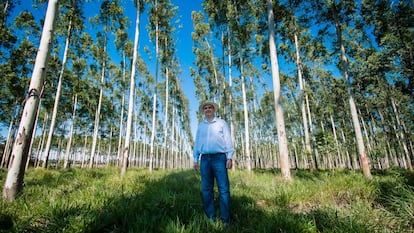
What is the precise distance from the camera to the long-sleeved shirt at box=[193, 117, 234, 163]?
120 inches

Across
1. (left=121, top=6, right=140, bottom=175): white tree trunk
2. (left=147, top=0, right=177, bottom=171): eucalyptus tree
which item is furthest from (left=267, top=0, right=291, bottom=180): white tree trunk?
(left=147, top=0, right=177, bottom=171): eucalyptus tree

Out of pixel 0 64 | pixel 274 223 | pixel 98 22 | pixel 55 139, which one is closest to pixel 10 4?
pixel 0 64

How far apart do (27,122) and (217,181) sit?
12.0 ft

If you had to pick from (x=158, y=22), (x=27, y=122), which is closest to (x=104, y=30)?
(x=158, y=22)

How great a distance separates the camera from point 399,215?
2428 mm

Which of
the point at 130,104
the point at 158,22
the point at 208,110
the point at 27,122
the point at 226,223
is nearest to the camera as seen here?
the point at 226,223

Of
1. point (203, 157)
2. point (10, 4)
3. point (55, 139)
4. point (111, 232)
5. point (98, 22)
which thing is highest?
point (98, 22)

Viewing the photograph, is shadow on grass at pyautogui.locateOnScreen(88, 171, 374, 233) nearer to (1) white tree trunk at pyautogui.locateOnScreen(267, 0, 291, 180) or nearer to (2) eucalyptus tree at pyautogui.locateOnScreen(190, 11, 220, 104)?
(1) white tree trunk at pyautogui.locateOnScreen(267, 0, 291, 180)

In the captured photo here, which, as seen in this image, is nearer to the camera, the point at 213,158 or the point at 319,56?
the point at 213,158

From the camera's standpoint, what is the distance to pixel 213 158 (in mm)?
3020

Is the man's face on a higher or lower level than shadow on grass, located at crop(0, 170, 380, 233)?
higher

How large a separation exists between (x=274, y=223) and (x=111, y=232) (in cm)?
191

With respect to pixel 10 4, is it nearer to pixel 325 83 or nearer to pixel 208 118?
pixel 208 118

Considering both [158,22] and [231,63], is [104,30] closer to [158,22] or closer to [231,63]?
[158,22]
